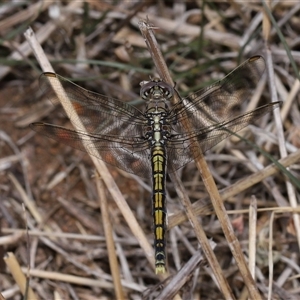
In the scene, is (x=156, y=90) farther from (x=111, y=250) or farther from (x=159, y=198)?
(x=111, y=250)

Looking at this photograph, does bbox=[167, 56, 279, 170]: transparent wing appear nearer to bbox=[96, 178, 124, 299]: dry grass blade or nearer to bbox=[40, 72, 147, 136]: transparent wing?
bbox=[40, 72, 147, 136]: transparent wing

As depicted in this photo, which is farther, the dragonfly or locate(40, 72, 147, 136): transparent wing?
locate(40, 72, 147, 136): transparent wing

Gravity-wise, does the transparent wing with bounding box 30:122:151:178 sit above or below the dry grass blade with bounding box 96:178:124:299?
above

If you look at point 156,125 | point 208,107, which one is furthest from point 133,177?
point 208,107

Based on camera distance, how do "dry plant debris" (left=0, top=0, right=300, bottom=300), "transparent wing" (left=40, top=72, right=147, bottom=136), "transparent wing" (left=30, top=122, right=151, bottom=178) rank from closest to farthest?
"transparent wing" (left=30, top=122, right=151, bottom=178) < "transparent wing" (left=40, top=72, right=147, bottom=136) < "dry plant debris" (left=0, top=0, right=300, bottom=300)

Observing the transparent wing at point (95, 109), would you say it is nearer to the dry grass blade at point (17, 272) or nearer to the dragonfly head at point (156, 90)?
the dragonfly head at point (156, 90)

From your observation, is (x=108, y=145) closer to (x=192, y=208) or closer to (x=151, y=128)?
(x=151, y=128)

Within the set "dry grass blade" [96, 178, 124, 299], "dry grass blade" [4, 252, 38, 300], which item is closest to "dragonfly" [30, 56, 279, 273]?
"dry grass blade" [96, 178, 124, 299]

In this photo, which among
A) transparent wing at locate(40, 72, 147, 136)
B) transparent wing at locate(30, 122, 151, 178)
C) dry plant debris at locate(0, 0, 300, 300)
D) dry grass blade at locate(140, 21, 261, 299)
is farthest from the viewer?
dry plant debris at locate(0, 0, 300, 300)
